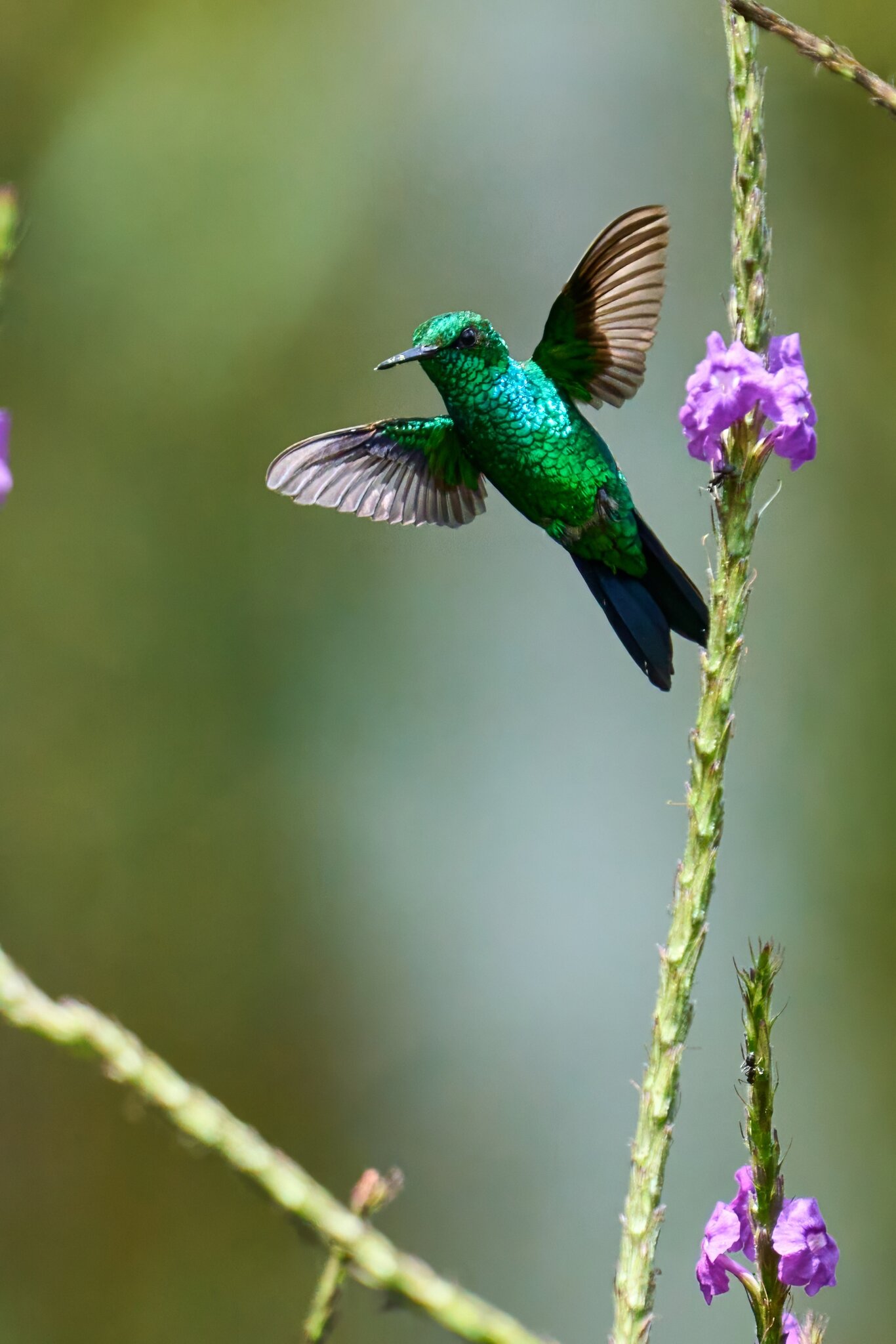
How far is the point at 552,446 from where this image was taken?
1325 mm

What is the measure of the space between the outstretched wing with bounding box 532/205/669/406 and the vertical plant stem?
0.77 meters

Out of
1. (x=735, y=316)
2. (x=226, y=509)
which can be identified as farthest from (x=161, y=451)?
(x=735, y=316)

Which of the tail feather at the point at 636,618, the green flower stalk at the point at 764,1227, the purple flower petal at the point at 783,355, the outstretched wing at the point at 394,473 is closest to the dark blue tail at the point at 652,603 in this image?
the tail feather at the point at 636,618

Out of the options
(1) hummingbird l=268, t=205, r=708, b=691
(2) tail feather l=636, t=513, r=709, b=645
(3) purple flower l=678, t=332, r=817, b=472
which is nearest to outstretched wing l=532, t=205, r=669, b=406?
(1) hummingbird l=268, t=205, r=708, b=691

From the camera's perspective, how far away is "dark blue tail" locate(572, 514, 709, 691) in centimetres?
113

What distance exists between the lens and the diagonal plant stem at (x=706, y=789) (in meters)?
0.80

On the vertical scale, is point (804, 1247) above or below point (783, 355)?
below

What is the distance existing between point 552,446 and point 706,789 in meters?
0.60

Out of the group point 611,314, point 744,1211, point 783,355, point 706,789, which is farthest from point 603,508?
point 744,1211

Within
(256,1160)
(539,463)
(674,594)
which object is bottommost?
(256,1160)

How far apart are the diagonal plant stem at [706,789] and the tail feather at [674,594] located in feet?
0.96

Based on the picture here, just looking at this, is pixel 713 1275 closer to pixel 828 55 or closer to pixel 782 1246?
pixel 782 1246

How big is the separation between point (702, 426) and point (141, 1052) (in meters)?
0.57

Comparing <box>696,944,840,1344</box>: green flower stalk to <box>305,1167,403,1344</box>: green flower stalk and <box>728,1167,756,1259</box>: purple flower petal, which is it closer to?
<box>728,1167,756,1259</box>: purple flower petal
